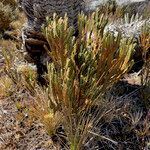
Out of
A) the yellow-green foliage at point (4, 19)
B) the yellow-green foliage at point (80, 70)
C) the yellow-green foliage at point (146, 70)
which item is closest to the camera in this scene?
the yellow-green foliage at point (80, 70)

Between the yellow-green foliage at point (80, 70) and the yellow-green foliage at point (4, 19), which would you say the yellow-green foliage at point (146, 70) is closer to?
the yellow-green foliage at point (80, 70)

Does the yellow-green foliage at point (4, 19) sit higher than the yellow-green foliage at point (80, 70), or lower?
lower

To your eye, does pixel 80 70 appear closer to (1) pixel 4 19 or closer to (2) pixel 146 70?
(2) pixel 146 70

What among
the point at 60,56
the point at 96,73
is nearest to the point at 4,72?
the point at 60,56

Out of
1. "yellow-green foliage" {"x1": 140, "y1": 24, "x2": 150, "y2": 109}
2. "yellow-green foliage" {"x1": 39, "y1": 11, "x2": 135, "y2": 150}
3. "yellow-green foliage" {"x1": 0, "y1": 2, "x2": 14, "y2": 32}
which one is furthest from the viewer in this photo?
"yellow-green foliage" {"x1": 0, "y1": 2, "x2": 14, "y2": 32}

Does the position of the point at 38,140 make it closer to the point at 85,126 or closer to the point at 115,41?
the point at 85,126

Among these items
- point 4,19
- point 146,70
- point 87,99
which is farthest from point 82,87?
point 4,19

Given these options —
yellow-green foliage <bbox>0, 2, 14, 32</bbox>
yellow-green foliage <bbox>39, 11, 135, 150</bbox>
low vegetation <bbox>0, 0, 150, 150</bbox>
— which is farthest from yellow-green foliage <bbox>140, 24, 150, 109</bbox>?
yellow-green foliage <bbox>0, 2, 14, 32</bbox>

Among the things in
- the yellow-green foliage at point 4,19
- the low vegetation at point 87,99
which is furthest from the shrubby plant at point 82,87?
the yellow-green foliage at point 4,19

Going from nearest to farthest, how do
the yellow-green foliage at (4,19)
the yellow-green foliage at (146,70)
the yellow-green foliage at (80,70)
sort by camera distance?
1. the yellow-green foliage at (80,70)
2. the yellow-green foliage at (146,70)
3. the yellow-green foliage at (4,19)

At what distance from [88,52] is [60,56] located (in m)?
0.26

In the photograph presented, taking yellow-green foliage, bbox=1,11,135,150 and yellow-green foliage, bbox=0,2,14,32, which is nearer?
yellow-green foliage, bbox=1,11,135,150

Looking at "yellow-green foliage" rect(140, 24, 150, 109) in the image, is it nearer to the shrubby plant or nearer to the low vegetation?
the low vegetation

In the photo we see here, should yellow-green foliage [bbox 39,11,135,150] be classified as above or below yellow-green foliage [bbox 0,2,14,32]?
above
